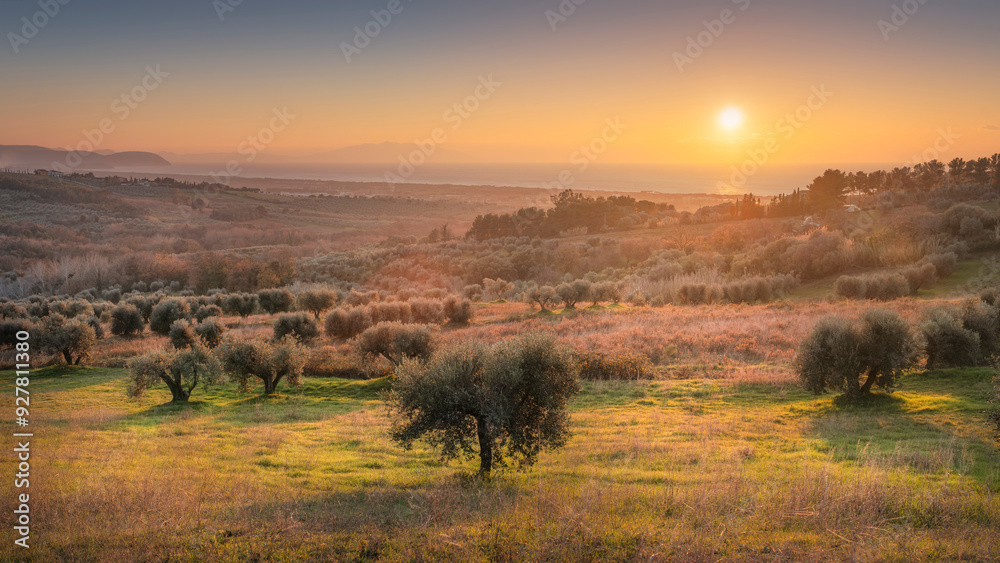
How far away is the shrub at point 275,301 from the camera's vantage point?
160ft

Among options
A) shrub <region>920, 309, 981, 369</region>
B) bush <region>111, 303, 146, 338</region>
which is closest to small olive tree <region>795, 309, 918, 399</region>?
shrub <region>920, 309, 981, 369</region>

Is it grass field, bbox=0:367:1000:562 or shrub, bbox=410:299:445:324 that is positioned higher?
shrub, bbox=410:299:445:324

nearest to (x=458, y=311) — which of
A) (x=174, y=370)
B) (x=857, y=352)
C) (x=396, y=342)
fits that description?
(x=396, y=342)

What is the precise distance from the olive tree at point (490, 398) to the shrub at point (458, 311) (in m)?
27.7

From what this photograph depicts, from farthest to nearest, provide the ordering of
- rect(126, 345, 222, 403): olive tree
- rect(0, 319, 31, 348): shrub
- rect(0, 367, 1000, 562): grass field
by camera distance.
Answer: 1. rect(0, 319, 31, 348): shrub
2. rect(126, 345, 222, 403): olive tree
3. rect(0, 367, 1000, 562): grass field

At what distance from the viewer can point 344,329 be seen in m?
35.3

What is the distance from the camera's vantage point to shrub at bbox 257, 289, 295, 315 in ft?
160

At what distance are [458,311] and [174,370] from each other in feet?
70.5

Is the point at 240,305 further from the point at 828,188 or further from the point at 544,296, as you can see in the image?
the point at 828,188

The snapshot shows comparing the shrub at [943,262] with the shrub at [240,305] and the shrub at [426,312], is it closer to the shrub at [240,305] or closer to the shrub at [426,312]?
the shrub at [426,312]

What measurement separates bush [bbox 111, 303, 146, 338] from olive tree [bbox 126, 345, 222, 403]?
2138 centimetres

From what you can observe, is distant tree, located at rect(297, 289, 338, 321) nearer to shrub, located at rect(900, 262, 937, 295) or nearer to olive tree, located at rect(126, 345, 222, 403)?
olive tree, located at rect(126, 345, 222, 403)

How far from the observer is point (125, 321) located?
124 feet

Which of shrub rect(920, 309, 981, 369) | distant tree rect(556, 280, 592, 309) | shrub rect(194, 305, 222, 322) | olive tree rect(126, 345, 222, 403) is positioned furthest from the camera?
distant tree rect(556, 280, 592, 309)
